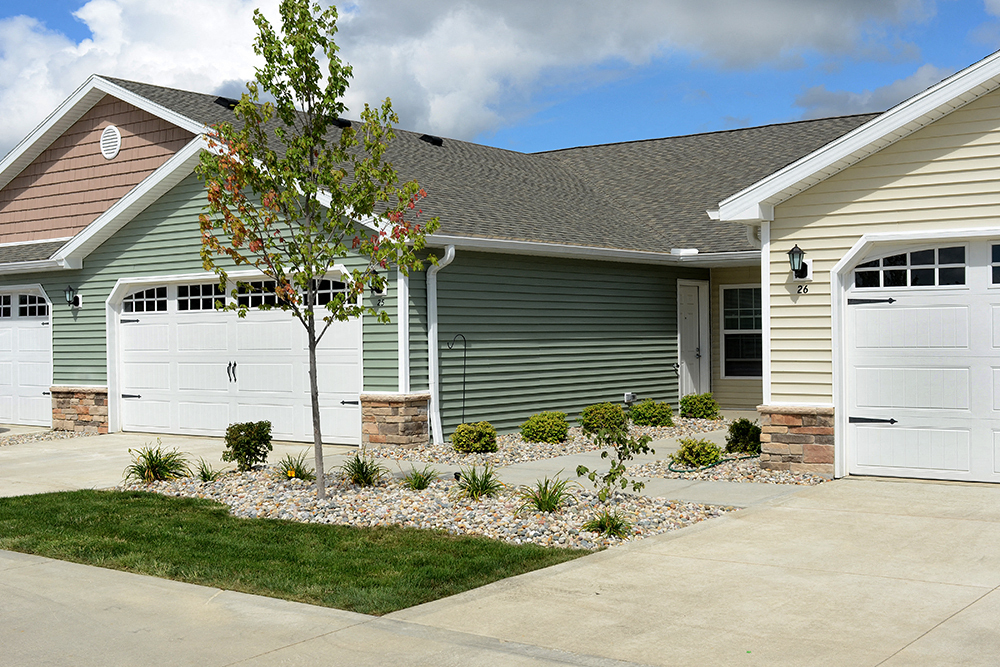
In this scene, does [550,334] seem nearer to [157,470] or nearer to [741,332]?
[741,332]

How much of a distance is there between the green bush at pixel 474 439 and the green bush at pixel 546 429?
105 centimetres

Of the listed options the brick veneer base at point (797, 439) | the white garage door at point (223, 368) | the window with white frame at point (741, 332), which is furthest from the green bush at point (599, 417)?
the window with white frame at point (741, 332)

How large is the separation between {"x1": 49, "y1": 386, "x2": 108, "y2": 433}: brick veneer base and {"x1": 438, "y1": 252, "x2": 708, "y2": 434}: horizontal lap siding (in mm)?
6407

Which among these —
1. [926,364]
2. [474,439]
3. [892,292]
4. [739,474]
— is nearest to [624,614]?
[739,474]

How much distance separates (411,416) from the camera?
43.4 feet

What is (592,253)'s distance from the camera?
15648 mm

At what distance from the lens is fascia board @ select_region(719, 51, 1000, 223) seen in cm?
968

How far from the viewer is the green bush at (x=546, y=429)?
547 inches

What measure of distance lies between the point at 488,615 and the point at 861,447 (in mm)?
6062

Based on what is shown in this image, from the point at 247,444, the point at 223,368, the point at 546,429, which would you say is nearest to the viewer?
the point at 247,444

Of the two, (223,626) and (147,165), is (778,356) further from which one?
(147,165)

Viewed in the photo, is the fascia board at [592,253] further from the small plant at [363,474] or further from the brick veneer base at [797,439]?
the brick veneer base at [797,439]

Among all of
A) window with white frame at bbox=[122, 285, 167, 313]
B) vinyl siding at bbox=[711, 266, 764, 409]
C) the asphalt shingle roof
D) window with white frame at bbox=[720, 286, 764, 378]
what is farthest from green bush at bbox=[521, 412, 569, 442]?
window with white frame at bbox=[122, 285, 167, 313]

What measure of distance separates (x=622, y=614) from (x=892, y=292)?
5.94m
